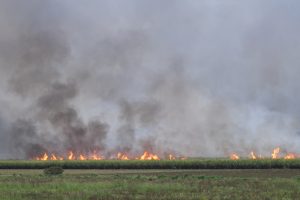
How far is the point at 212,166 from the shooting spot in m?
97.6

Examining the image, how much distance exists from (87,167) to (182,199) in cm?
7374

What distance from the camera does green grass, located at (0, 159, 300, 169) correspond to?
94062 millimetres

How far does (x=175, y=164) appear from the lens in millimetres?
101000

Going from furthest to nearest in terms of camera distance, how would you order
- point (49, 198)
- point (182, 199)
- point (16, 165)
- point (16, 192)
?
point (16, 165), point (16, 192), point (49, 198), point (182, 199)

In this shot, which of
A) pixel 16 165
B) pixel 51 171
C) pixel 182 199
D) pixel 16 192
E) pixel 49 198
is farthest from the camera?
pixel 16 165

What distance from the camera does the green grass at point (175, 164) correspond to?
309ft

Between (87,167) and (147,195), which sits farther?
(87,167)

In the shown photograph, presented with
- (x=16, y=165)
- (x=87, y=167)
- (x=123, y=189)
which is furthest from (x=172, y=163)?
(x=123, y=189)

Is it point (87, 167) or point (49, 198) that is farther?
point (87, 167)

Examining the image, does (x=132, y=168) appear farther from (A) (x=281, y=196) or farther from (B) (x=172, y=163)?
(A) (x=281, y=196)

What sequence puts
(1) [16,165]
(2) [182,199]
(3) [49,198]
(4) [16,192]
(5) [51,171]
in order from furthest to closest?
1. (1) [16,165]
2. (5) [51,171]
3. (4) [16,192]
4. (3) [49,198]
5. (2) [182,199]

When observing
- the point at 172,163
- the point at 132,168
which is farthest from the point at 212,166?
the point at 132,168

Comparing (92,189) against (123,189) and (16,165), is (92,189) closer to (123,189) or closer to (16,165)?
(123,189)

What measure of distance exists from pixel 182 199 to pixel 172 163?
70521 millimetres
